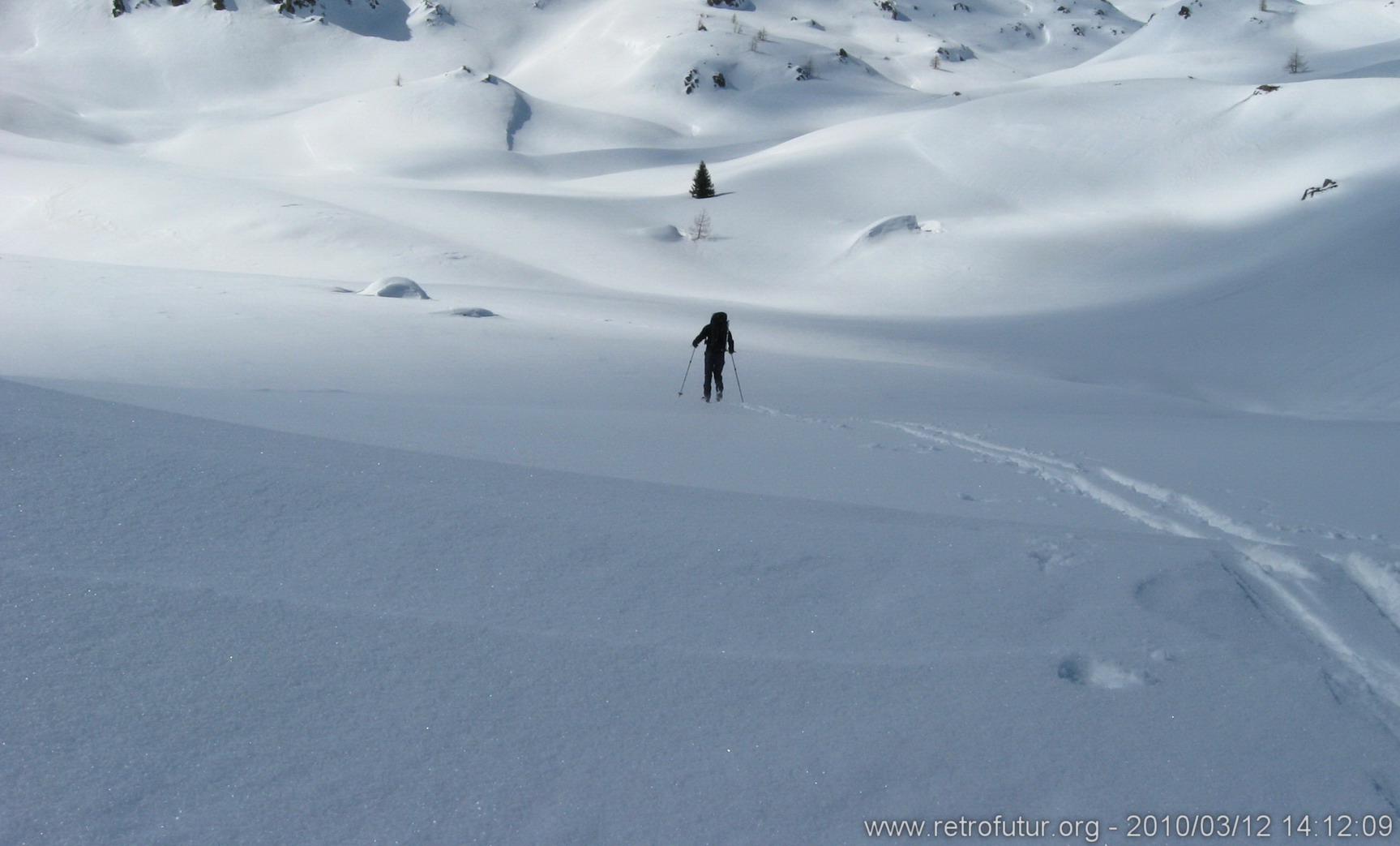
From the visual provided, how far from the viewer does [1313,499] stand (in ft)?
20.0

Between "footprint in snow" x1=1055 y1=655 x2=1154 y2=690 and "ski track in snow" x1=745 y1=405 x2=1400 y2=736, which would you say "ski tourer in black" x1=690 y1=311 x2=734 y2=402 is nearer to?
"ski track in snow" x1=745 y1=405 x2=1400 y2=736

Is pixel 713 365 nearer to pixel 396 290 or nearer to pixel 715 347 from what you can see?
pixel 715 347

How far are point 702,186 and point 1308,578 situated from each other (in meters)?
36.9

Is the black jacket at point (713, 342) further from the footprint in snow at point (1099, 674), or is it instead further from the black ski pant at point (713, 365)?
the footprint in snow at point (1099, 674)

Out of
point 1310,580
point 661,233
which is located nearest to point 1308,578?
point 1310,580

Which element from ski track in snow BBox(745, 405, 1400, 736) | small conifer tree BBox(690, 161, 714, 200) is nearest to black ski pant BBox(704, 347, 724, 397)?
ski track in snow BBox(745, 405, 1400, 736)

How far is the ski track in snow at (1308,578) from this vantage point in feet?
11.0

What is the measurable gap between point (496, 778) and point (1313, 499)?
6.28 metres

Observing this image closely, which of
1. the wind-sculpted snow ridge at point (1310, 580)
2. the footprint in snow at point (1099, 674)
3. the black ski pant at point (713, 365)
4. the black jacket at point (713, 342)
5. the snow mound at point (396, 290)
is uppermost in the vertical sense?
the snow mound at point (396, 290)

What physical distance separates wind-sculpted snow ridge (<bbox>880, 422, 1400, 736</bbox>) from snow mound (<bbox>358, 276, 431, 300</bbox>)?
1587 cm

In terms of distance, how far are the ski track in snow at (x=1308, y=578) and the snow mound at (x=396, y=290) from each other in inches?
617

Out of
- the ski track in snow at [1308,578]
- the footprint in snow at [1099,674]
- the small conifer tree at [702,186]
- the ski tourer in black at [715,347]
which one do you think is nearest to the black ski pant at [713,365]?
the ski tourer in black at [715,347]

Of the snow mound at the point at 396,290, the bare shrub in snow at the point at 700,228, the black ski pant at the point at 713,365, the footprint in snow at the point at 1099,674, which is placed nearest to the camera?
the footprint in snow at the point at 1099,674

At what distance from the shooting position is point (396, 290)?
A: 19.0 metres
